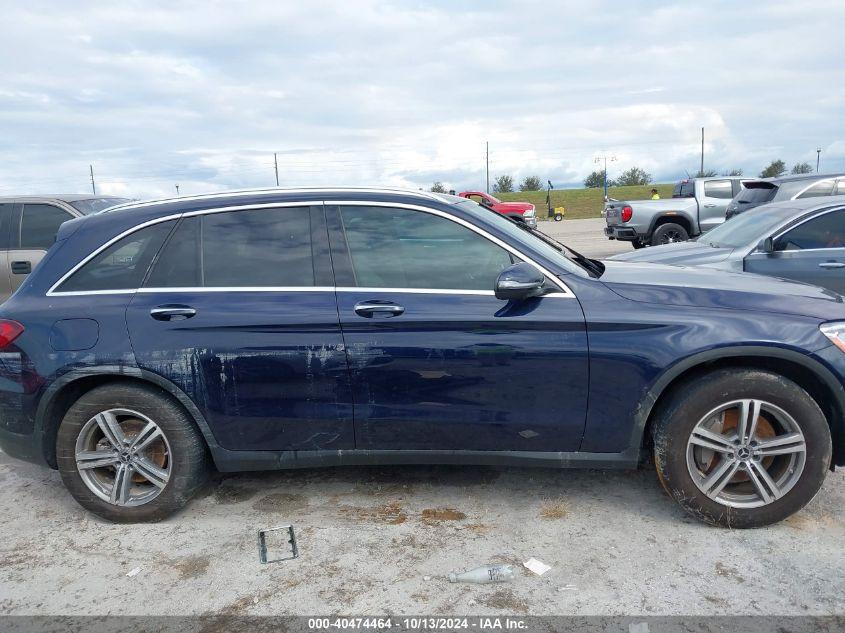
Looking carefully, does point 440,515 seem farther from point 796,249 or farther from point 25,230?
point 25,230

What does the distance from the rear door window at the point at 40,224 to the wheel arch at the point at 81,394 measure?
15.7 ft

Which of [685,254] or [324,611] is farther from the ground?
[685,254]

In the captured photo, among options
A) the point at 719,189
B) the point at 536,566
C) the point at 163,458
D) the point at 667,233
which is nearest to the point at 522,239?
the point at 536,566

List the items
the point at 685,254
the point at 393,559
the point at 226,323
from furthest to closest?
the point at 685,254
the point at 226,323
the point at 393,559

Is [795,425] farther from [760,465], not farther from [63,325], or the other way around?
[63,325]

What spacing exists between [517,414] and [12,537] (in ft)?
9.22

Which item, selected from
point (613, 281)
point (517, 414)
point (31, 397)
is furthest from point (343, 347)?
point (31, 397)

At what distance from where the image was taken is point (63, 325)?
3.39 meters

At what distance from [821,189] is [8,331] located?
9.65 metres

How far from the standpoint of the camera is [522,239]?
3.41m

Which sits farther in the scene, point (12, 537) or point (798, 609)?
point (12, 537)

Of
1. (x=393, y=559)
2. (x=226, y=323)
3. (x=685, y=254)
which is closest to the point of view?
(x=393, y=559)

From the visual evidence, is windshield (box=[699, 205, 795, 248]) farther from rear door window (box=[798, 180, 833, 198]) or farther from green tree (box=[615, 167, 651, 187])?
green tree (box=[615, 167, 651, 187])

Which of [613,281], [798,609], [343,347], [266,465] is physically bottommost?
[798,609]
